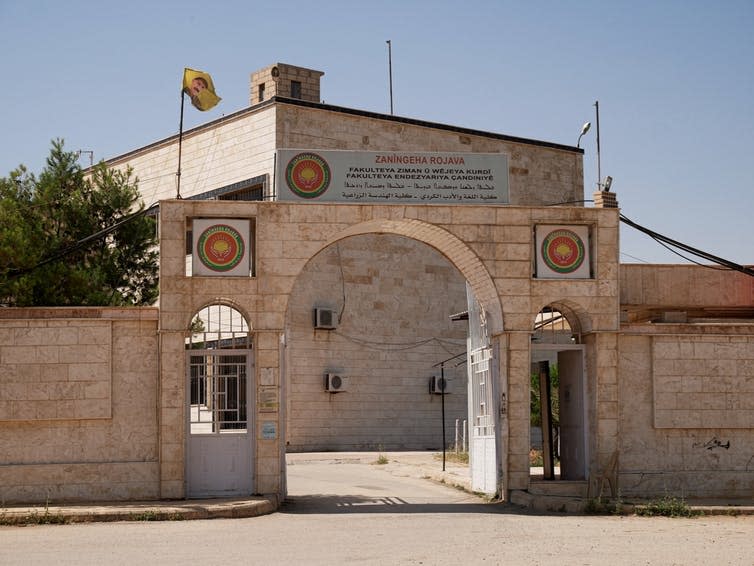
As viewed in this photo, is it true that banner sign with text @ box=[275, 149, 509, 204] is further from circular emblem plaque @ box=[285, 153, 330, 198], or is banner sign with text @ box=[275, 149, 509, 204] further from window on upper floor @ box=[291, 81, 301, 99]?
window on upper floor @ box=[291, 81, 301, 99]

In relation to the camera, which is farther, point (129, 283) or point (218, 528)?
point (129, 283)

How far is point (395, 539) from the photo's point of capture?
474 inches

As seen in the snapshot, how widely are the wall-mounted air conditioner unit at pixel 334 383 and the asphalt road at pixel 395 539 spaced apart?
12780mm

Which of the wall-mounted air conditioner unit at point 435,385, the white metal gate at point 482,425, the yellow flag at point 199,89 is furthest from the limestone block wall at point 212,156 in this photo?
the white metal gate at point 482,425

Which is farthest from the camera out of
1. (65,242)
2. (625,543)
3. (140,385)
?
(65,242)

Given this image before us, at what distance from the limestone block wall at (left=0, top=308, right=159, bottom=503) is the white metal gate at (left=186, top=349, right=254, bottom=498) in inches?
24.2

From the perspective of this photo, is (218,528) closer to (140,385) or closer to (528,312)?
(140,385)

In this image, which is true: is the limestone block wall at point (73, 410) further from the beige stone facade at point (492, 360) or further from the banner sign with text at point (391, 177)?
the banner sign with text at point (391, 177)

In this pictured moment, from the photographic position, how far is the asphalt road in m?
10.6

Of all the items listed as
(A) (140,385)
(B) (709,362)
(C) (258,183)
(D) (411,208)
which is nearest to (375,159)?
(D) (411,208)

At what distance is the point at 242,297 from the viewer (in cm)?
1594

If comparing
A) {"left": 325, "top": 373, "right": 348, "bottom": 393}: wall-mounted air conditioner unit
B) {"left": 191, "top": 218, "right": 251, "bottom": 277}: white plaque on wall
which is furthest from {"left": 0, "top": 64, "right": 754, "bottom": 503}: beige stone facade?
{"left": 325, "top": 373, "right": 348, "bottom": 393}: wall-mounted air conditioner unit

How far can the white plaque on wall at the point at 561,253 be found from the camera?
16.6 meters

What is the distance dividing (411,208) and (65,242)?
11.7 m
